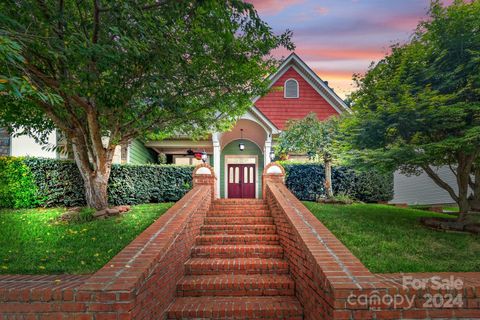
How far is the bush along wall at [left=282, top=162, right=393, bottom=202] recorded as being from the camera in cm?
1087

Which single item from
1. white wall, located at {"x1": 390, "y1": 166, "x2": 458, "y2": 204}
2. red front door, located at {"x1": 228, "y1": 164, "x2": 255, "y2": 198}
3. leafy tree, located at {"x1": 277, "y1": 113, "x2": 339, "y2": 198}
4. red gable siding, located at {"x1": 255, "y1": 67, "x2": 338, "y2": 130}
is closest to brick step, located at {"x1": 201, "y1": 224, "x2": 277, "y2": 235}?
leafy tree, located at {"x1": 277, "y1": 113, "x2": 339, "y2": 198}

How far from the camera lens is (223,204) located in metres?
7.66

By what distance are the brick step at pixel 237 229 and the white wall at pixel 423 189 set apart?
9.08 metres

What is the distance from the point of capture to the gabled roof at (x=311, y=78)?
14469 millimetres

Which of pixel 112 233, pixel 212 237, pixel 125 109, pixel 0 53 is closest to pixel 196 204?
pixel 212 237

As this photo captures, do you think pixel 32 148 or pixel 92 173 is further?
pixel 32 148

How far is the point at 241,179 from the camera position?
13.8 metres

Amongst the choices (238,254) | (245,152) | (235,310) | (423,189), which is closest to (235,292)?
(235,310)

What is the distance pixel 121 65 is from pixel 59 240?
11.3ft

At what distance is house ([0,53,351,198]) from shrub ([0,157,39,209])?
360cm

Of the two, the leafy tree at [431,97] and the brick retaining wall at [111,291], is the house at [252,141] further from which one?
the brick retaining wall at [111,291]

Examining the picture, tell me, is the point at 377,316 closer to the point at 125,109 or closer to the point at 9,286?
the point at 9,286

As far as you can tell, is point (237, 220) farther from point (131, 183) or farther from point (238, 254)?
point (131, 183)

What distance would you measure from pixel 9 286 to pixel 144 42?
148 inches
